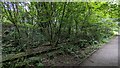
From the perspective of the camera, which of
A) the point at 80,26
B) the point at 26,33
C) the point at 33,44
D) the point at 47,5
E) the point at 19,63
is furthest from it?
the point at 80,26

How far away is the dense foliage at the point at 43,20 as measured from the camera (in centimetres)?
577

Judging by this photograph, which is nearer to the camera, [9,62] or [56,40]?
[9,62]

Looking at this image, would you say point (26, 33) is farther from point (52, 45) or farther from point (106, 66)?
point (106, 66)

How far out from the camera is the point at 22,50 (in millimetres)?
6398

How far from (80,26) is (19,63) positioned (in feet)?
14.8

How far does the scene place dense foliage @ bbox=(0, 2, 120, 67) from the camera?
5.77 metres

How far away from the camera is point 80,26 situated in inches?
331

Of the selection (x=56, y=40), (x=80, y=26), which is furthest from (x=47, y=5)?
(x=80, y=26)

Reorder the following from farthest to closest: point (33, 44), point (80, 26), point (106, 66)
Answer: point (80, 26) < point (33, 44) < point (106, 66)

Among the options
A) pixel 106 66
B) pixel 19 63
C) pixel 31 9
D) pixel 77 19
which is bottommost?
pixel 106 66

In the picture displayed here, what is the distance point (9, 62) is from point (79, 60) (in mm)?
2665

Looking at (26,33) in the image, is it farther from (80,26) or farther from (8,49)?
(80,26)

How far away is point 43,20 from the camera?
19.1ft

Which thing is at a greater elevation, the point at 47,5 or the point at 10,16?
the point at 47,5
